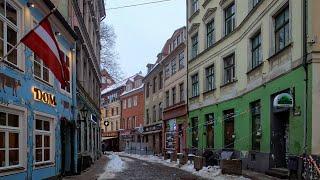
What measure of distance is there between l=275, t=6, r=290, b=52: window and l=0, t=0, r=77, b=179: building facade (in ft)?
26.8

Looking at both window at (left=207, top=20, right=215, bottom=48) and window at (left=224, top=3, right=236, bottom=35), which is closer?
window at (left=224, top=3, right=236, bottom=35)

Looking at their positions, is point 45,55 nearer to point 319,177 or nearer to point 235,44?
point 319,177

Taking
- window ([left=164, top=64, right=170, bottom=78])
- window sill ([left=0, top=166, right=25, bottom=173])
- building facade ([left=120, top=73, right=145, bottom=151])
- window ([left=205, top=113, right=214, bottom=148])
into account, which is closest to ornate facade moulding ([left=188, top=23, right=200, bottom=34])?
window ([left=205, top=113, right=214, bottom=148])

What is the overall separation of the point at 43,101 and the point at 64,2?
580 cm

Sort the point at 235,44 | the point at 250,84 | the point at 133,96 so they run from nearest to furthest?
the point at 250,84
the point at 235,44
the point at 133,96

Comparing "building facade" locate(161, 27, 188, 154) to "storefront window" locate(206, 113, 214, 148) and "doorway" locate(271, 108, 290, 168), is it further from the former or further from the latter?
"doorway" locate(271, 108, 290, 168)

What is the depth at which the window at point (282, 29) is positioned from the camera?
1953 cm

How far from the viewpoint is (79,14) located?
2480cm

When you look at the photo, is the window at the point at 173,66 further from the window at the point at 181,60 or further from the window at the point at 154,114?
the window at the point at 154,114

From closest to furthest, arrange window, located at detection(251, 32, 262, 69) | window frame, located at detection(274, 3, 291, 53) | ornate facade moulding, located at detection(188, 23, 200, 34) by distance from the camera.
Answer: window frame, located at detection(274, 3, 291, 53) → window, located at detection(251, 32, 262, 69) → ornate facade moulding, located at detection(188, 23, 200, 34)

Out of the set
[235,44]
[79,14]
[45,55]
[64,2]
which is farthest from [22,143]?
[235,44]

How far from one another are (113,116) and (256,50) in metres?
60.9

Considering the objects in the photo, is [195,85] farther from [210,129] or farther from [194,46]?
[210,129]

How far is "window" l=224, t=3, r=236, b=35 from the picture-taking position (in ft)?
94.0
